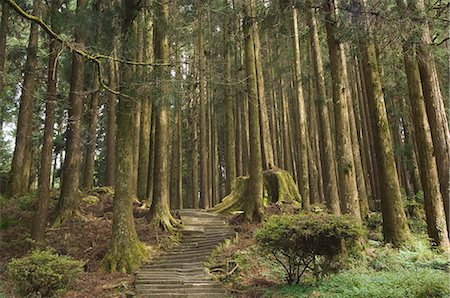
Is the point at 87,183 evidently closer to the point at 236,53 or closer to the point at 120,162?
the point at 120,162

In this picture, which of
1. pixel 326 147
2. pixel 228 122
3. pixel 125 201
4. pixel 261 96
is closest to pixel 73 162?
pixel 125 201

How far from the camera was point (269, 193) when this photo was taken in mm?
15047

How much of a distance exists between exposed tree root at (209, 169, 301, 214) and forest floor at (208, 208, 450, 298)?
414 cm

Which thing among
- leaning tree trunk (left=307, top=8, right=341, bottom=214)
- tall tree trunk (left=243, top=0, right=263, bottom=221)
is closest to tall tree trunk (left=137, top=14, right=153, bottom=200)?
tall tree trunk (left=243, top=0, right=263, bottom=221)

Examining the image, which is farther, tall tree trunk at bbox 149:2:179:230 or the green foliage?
tall tree trunk at bbox 149:2:179:230

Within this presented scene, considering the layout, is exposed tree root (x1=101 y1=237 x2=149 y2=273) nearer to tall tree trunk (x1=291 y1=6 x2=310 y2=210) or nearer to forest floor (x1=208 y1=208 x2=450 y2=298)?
forest floor (x1=208 y1=208 x2=450 y2=298)

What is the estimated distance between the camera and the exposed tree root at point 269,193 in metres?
14.5

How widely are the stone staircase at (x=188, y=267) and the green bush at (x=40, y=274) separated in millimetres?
1577

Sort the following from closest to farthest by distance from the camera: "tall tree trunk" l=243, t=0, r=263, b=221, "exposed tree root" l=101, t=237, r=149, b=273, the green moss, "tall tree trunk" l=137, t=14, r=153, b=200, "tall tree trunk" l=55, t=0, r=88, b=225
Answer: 1. "exposed tree root" l=101, t=237, r=149, b=273
2. "tall tree trunk" l=55, t=0, r=88, b=225
3. "tall tree trunk" l=243, t=0, r=263, b=221
4. the green moss
5. "tall tree trunk" l=137, t=14, r=153, b=200

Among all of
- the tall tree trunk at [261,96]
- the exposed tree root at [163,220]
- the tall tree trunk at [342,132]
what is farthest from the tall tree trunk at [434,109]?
the exposed tree root at [163,220]

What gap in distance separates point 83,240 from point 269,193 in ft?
24.7

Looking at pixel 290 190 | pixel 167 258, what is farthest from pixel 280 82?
pixel 167 258

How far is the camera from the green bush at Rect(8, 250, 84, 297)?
260 inches

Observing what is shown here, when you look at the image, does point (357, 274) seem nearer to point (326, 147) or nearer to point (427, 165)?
point (427, 165)
